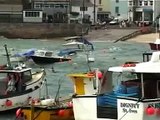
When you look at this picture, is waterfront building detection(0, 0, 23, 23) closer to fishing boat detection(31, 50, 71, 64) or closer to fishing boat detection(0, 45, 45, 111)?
fishing boat detection(31, 50, 71, 64)

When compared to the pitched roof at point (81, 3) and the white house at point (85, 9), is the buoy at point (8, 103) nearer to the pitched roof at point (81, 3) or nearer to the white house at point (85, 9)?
the white house at point (85, 9)

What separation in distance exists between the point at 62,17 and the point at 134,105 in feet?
321

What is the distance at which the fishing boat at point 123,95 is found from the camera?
52.7 feet

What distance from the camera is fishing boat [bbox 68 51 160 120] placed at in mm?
16078

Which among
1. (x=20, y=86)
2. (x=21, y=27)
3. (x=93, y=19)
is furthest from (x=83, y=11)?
(x=20, y=86)

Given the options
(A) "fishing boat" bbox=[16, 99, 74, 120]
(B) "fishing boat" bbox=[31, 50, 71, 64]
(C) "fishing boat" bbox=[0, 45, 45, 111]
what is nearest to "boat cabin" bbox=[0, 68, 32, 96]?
(C) "fishing boat" bbox=[0, 45, 45, 111]

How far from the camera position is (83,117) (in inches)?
687

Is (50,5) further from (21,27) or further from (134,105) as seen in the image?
(134,105)

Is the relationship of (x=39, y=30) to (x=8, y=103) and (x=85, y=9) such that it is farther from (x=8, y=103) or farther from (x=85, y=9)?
(x=8, y=103)

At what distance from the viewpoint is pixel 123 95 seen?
16.5 meters

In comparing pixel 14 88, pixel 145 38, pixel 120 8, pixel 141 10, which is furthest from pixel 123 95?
pixel 120 8

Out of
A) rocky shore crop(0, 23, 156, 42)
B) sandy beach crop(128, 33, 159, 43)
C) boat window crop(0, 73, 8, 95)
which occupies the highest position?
boat window crop(0, 73, 8, 95)

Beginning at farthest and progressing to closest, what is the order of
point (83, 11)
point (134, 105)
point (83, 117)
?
point (83, 11) < point (83, 117) < point (134, 105)

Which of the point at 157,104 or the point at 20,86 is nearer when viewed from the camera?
the point at 157,104
